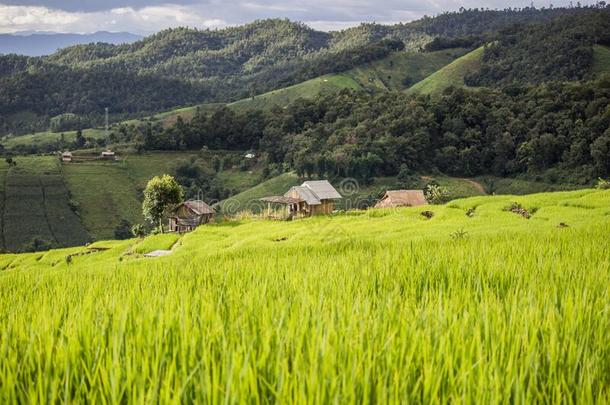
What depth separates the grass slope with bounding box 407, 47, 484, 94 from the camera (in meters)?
167

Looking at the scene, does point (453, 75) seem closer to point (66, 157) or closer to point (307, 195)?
point (66, 157)

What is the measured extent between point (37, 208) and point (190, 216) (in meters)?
49.9

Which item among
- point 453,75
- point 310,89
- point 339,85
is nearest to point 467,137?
point 453,75

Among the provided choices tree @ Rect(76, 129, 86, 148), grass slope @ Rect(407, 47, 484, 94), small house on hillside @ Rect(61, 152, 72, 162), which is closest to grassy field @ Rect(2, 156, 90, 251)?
small house on hillside @ Rect(61, 152, 72, 162)

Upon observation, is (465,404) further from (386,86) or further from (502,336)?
(386,86)

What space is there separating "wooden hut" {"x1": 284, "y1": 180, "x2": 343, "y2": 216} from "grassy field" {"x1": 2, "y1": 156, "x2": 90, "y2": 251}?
49088 millimetres

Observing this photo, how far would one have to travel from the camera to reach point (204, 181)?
11619cm

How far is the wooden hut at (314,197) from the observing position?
179ft

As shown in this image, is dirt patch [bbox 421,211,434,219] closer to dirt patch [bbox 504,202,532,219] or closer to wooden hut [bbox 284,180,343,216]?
dirt patch [bbox 504,202,532,219]

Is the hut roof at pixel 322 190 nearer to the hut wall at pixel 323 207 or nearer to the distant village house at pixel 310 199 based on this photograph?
the distant village house at pixel 310 199

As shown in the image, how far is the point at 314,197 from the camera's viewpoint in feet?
182

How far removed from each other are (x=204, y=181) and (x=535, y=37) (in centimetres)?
11577

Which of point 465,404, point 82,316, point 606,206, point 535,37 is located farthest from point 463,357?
point 535,37

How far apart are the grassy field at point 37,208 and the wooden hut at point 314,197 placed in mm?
49088
